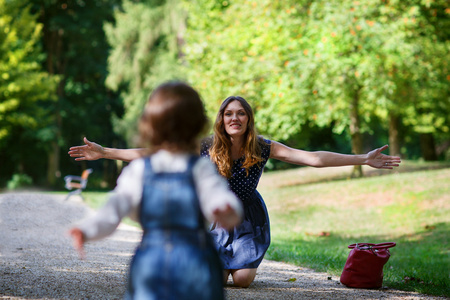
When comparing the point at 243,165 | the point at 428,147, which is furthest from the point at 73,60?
the point at 243,165

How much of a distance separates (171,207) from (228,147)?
2634mm

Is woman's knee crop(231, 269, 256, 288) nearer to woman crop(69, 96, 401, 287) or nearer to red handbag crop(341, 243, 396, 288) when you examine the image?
woman crop(69, 96, 401, 287)

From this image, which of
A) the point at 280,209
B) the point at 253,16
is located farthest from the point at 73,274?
the point at 253,16

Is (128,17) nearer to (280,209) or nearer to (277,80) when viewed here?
(277,80)

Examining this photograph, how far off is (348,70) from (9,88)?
13688 mm

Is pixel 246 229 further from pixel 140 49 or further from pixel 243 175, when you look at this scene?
pixel 140 49

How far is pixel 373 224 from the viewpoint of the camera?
12195mm

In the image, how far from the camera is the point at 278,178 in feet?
73.7

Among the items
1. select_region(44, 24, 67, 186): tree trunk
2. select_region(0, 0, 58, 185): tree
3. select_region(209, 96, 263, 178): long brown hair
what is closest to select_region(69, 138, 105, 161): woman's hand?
select_region(209, 96, 263, 178): long brown hair

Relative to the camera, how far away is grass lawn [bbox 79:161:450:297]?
684 cm

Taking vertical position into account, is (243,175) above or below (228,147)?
below

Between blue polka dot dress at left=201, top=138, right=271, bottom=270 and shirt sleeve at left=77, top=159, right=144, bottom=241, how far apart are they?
8.41 ft

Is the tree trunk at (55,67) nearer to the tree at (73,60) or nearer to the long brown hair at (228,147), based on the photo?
the tree at (73,60)

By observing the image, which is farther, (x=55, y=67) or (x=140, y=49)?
(x=55, y=67)
